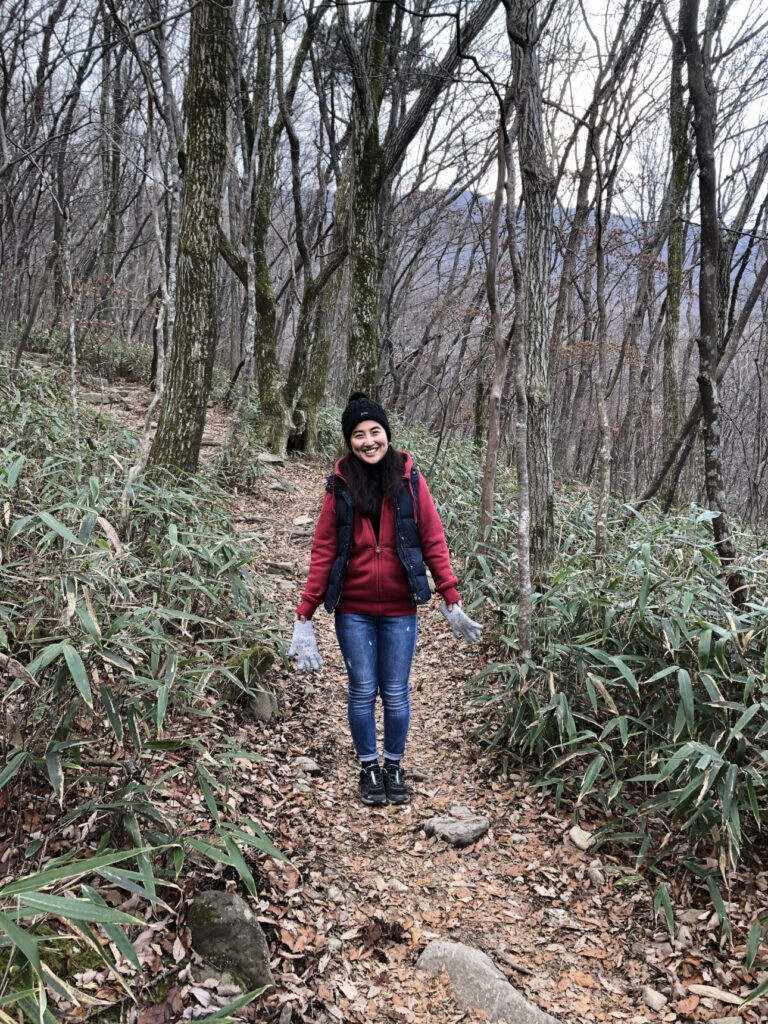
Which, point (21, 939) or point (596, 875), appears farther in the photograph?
point (596, 875)

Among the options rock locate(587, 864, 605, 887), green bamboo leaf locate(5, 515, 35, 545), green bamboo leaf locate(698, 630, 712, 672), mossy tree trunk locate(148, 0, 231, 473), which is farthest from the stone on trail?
mossy tree trunk locate(148, 0, 231, 473)

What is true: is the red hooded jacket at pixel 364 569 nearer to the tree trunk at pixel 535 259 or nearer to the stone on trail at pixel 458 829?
the stone on trail at pixel 458 829

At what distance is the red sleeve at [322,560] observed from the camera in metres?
2.97

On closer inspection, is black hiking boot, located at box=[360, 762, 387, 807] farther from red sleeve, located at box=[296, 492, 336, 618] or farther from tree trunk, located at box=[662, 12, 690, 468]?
tree trunk, located at box=[662, 12, 690, 468]

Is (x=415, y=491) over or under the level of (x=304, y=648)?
over

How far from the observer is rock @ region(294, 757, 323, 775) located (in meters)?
3.37

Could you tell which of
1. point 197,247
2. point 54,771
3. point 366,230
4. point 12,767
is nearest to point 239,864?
point 54,771

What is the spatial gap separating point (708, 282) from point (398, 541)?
2.62 m

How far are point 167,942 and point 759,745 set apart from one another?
2544mm

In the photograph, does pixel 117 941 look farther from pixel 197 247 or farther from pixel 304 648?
pixel 197 247

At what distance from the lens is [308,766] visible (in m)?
3.39

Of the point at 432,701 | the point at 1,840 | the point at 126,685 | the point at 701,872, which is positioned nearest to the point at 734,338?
the point at 432,701

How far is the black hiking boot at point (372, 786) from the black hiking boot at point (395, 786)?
29 millimetres

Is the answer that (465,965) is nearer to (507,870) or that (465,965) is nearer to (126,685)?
(507,870)
